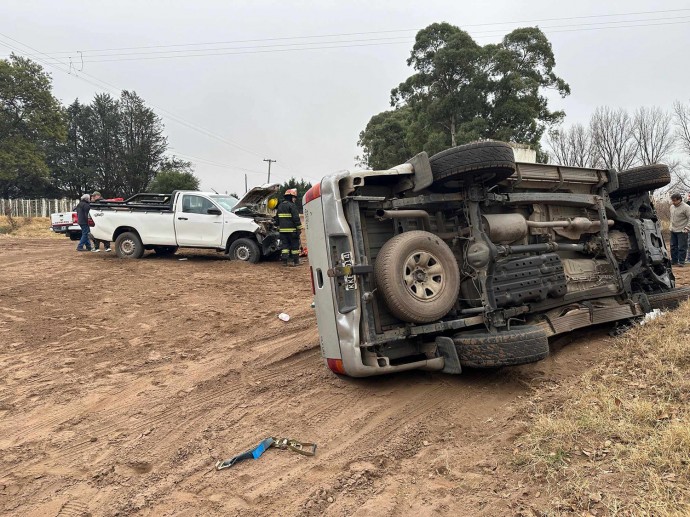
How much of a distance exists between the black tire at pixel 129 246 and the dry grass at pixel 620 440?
10759 mm

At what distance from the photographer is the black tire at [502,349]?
3570 mm

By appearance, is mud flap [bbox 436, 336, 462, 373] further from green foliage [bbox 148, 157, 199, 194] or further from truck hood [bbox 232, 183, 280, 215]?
green foliage [bbox 148, 157, 199, 194]

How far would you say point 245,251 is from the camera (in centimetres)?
1141

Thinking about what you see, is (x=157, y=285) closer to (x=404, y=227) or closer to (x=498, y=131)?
(x=404, y=227)

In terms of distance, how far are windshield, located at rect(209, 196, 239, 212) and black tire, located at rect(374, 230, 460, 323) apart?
8.48 m

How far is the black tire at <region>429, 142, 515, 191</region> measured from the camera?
381cm

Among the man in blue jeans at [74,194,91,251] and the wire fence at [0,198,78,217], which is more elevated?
the wire fence at [0,198,78,217]

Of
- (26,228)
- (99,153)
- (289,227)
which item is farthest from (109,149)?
(289,227)

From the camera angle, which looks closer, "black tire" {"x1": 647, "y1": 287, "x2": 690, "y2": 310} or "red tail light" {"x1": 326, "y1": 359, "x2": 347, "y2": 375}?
"red tail light" {"x1": 326, "y1": 359, "x2": 347, "y2": 375}

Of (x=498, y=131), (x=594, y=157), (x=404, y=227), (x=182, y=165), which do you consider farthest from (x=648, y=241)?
(x=182, y=165)

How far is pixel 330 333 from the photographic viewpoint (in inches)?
152

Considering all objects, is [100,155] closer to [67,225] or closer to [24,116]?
[24,116]

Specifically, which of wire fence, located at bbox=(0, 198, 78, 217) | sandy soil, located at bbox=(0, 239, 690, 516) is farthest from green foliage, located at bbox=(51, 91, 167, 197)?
sandy soil, located at bbox=(0, 239, 690, 516)

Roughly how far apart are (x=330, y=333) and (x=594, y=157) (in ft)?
117
